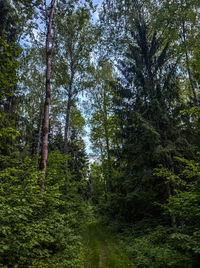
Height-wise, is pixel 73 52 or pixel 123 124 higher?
pixel 73 52

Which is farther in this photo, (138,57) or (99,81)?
(99,81)

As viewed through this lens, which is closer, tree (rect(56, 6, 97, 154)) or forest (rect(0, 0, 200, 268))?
forest (rect(0, 0, 200, 268))

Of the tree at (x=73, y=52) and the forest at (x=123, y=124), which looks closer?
the forest at (x=123, y=124)

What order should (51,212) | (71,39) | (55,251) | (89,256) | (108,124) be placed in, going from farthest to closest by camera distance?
(108,124), (71,39), (89,256), (55,251), (51,212)

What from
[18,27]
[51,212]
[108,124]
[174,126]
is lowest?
[51,212]

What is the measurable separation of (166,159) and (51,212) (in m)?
6.47

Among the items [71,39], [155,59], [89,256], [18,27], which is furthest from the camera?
[71,39]

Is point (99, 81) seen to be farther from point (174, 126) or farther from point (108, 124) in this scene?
point (174, 126)

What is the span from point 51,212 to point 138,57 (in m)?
10.4

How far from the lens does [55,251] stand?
6535 mm

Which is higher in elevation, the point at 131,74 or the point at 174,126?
the point at 131,74

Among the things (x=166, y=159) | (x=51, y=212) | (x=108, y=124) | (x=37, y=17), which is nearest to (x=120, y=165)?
(x=166, y=159)

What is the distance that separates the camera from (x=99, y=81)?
20281 millimetres

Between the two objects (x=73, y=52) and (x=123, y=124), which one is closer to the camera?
(x=123, y=124)
